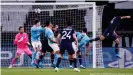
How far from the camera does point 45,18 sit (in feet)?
77.5

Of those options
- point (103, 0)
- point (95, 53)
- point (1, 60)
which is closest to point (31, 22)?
point (1, 60)

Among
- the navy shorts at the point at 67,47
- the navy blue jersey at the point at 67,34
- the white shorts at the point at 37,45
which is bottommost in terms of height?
the white shorts at the point at 37,45

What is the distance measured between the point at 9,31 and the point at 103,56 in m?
4.42

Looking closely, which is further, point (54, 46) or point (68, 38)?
point (54, 46)

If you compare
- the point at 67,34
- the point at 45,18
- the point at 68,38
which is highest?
the point at 45,18

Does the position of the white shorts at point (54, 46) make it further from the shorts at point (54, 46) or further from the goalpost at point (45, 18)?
the goalpost at point (45, 18)

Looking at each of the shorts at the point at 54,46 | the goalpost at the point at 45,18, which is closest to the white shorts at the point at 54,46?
the shorts at the point at 54,46

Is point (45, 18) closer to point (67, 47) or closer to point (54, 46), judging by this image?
point (54, 46)

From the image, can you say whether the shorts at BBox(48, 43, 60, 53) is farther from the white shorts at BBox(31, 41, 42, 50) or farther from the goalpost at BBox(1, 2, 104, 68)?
the goalpost at BBox(1, 2, 104, 68)

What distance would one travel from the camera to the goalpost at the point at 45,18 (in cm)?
2270

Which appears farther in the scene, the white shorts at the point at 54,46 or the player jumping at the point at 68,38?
the white shorts at the point at 54,46

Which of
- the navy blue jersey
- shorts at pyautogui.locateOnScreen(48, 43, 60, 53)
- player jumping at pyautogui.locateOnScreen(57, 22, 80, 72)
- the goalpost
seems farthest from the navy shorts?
the goalpost

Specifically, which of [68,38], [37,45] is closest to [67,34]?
[68,38]

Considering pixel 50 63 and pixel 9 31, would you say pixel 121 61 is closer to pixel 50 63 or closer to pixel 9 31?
pixel 50 63
